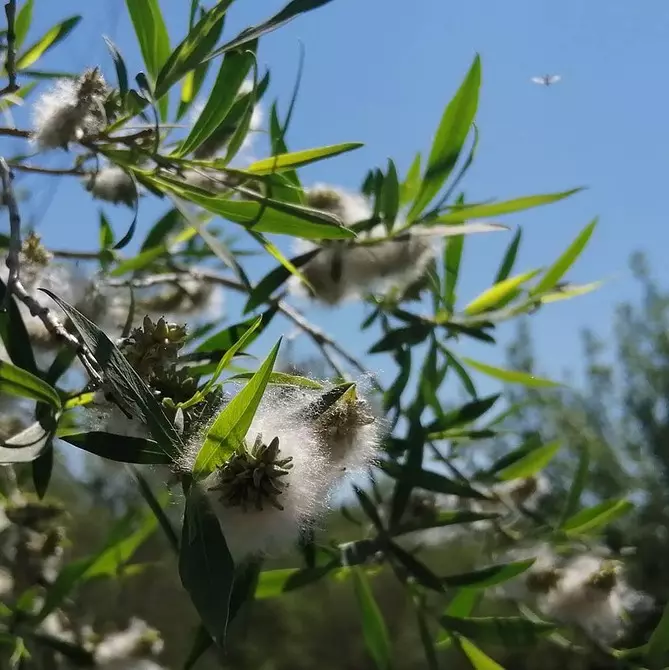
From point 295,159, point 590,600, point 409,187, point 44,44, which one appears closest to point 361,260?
point 409,187

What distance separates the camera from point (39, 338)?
769 mm

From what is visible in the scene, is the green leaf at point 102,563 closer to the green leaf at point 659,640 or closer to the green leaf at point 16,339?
the green leaf at point 16,339

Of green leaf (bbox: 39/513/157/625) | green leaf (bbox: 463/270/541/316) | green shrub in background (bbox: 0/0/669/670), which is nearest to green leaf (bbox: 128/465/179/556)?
green shrub in background (bbox: 0/0/669/670)

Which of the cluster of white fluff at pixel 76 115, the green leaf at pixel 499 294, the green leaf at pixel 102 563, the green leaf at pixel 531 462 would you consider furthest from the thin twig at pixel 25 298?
the green leaf at pixel 531 462

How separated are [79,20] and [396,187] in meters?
0.43

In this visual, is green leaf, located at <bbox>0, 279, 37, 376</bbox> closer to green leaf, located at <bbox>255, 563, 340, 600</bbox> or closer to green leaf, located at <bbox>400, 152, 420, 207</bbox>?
green leaf, located at <bbox>255, 563, 340, 600</bbox>

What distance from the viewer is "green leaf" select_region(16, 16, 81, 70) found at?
91cm

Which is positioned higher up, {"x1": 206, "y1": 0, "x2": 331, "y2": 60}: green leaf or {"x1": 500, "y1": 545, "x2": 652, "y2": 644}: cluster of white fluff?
{"x1": 206, "y1": 0, "x2": 331, "y2": 60}: green leaf

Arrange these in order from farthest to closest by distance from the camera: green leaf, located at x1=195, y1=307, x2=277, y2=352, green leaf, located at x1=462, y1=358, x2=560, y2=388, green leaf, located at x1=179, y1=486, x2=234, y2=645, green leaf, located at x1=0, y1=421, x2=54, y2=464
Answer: green leaf, located at x1=462, y1=358, x2=560, y2=388
green leaf, located at x1=195, y1=307, x2=277, y2=352
green leaf, located at x1=0, y1=421, x2=54, y2=464
green leaf, located at x1=179, y1=486, x2=234, y2=645

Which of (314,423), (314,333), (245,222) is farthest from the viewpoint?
(314,333)

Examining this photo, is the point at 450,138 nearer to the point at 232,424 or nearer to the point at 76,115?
the point at 76,115

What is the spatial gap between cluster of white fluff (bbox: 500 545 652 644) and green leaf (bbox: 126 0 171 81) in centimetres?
73

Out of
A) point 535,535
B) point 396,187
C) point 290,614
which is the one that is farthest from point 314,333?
point 290,614

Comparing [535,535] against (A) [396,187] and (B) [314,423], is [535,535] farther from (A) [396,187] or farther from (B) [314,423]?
(B) [314,423]
